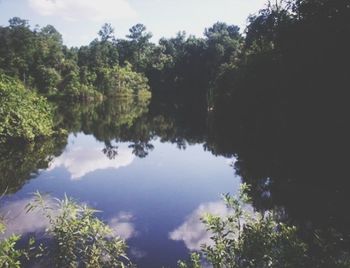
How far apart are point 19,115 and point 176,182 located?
10457 millimetres

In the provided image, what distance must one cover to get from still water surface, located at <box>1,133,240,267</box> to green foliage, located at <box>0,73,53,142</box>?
2.48 meters

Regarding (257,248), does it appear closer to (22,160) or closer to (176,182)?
(176,182)

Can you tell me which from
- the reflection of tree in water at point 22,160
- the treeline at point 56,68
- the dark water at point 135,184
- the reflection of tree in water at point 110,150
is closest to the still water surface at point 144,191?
the dark water at point 135,184

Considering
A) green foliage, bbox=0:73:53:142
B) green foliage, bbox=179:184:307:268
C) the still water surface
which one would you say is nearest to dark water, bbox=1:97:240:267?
the still water surface

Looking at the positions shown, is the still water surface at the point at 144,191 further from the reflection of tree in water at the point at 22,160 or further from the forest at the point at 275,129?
the forest at the point at 275,129

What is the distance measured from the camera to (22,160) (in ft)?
67.7

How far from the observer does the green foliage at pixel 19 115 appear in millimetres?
22547

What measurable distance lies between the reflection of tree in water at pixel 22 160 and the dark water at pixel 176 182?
0.05m

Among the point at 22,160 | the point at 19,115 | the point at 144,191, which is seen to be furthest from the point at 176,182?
the point at 19,115

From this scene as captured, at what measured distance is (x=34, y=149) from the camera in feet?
76.5

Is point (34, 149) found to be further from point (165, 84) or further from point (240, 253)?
point (165, 84)

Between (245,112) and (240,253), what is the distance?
29.5m

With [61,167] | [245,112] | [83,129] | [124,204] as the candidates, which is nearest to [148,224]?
[124,204]

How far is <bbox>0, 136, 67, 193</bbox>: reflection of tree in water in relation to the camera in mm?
17517
